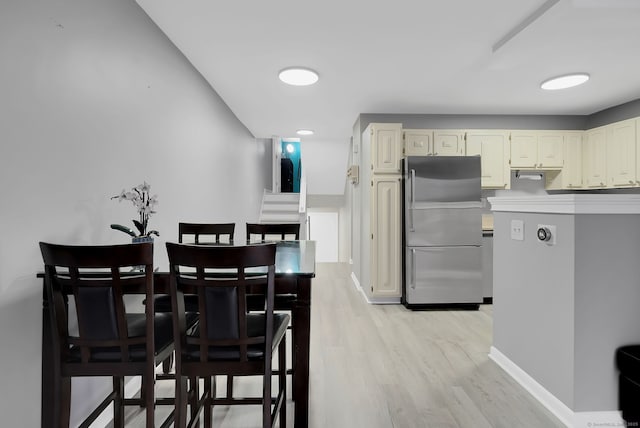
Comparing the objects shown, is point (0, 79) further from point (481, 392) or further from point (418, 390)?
point (481, 392)

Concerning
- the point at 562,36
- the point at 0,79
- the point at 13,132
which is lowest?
the point at 13,132

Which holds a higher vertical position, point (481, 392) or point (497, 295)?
point (497, 295)

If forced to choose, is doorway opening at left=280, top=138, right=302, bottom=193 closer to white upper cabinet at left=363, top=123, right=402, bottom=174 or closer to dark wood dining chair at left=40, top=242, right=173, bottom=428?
white upper cabinet at left=363, top=123, right=402, bottom=174

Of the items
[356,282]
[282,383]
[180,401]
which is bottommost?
[356,282]

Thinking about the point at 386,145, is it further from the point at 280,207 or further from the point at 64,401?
the point at 64,401

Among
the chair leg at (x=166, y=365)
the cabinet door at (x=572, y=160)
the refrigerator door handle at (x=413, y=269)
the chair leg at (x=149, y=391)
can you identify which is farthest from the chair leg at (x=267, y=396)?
the cabinet door at (x=572, y=160)

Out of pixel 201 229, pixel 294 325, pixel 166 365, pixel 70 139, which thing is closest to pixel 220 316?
pixel 294 325

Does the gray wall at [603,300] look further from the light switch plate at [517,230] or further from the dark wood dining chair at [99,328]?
the dark wood dining chair at [99,328]

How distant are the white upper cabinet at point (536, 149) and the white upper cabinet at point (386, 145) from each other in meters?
1.69

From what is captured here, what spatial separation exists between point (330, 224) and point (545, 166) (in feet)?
18.6

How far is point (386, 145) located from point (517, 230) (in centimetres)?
228

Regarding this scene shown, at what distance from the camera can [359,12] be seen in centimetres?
247

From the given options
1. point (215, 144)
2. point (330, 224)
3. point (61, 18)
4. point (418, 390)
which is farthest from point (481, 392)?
point (330, 224)

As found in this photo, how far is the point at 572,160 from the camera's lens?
493cm
